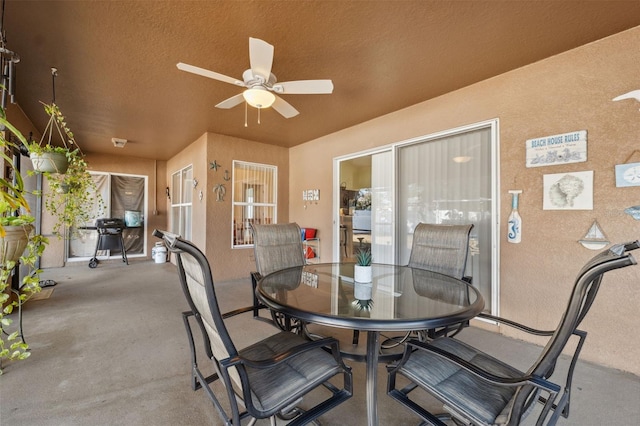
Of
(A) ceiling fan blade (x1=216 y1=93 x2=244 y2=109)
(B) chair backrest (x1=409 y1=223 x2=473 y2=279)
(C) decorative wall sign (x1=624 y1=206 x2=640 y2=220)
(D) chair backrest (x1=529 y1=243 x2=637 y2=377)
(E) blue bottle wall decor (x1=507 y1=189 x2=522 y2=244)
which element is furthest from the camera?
(E) blue bottle wall decor (x1=507 y1=189 x2=522 y2=244)

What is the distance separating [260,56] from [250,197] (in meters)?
3.66

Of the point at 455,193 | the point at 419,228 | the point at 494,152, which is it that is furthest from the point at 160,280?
the point at 494,152

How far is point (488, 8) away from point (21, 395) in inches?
160

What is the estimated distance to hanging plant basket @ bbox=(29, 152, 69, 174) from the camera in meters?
2.41

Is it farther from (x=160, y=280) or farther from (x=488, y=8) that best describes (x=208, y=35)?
(x=160, y=280)

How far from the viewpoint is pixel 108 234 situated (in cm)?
626

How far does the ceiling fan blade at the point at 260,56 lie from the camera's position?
69.3 inches

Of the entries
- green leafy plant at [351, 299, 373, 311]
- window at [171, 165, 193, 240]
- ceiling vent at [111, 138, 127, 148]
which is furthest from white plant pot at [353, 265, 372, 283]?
ceiling vent at [111, 138, 127, 148]

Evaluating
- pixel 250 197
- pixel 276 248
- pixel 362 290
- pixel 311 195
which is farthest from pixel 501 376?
pixel 250 197

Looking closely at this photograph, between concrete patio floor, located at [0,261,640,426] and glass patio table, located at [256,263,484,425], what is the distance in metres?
0.70

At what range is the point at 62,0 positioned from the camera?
1844mm

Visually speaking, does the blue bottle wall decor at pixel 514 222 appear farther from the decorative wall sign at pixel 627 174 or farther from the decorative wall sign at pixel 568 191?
the decorative wall sign at pixel 627 174

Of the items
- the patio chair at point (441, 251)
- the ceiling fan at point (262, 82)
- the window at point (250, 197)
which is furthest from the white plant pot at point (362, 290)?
the window at point (250, 197)

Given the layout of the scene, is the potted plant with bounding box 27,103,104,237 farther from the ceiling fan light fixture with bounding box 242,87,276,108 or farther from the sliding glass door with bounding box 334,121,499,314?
the sliding glass door with bounding box 334,121,499,314
